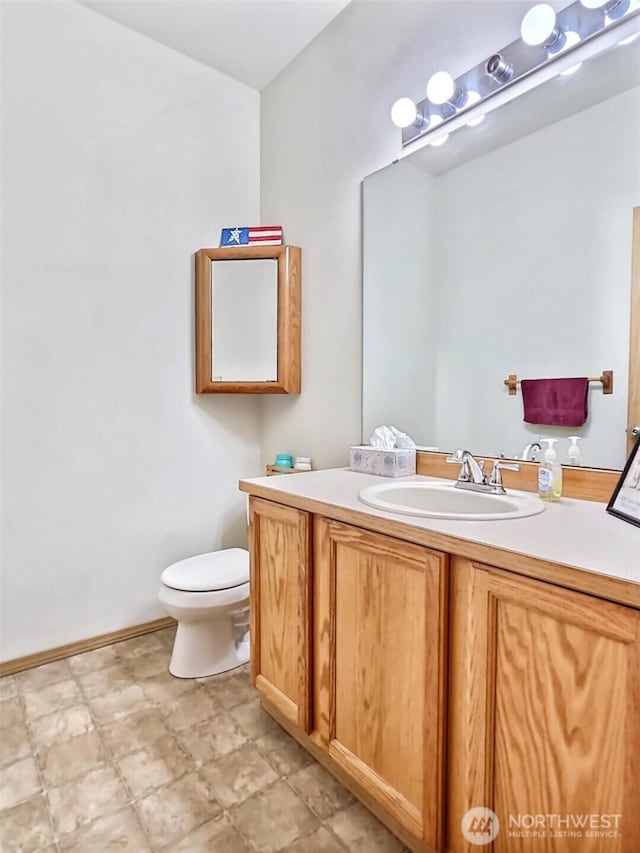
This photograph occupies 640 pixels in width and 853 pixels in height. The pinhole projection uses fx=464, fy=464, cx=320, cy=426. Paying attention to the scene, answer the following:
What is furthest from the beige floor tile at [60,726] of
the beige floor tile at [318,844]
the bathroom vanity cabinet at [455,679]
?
the beige floor tile at [318,844]

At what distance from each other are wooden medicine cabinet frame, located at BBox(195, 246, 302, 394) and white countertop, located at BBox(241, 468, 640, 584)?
0.96 m

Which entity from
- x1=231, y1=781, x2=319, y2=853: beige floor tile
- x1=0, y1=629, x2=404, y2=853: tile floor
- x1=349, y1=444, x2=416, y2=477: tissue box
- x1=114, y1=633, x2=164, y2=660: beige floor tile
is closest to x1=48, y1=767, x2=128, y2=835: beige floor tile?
x1=0, y1=629, x2=404, y2=853: tile floor

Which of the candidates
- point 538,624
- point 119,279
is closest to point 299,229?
point 119,279

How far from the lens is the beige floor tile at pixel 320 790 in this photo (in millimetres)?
1238

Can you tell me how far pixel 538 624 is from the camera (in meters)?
0.79

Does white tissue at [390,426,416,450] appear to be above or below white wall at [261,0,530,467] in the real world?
below

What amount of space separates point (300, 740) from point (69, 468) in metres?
1.38

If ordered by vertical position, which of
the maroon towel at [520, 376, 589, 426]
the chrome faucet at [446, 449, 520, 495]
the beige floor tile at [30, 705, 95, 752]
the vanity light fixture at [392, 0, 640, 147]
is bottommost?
the beige floor tile at [30, 705, 95, 752]

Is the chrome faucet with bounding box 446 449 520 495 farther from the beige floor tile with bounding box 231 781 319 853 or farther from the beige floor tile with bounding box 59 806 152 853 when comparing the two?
the beige floor tile with bounding box 59 806 152 853

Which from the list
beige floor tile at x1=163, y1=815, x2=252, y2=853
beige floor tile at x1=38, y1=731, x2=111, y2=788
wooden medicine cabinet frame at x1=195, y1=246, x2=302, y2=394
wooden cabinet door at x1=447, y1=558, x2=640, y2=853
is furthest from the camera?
wooden medicine cabinet frame at x1=195, y1=246, x2=302, y2=394

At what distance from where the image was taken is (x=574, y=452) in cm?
128

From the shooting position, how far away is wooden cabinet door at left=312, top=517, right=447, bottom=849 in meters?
0.95

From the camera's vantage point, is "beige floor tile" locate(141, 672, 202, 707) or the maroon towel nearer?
the maroon towel
